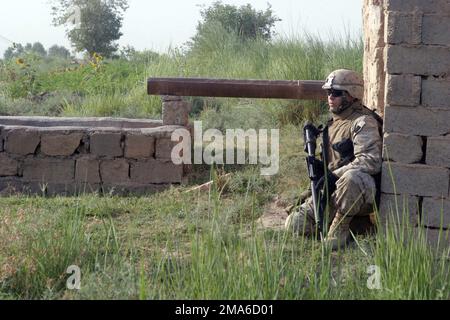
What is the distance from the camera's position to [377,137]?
5.73 m

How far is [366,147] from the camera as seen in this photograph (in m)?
5.71

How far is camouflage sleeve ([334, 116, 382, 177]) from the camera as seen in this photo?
565cm

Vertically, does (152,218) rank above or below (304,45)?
below

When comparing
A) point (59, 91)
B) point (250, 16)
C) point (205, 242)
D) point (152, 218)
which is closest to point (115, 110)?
point (59, 91)

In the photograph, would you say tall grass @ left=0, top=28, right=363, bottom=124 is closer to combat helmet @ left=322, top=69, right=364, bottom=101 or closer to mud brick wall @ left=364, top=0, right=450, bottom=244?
combat helmet @ left=322, top=69, right=364, bottom=101

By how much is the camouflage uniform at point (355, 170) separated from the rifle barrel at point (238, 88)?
1.30m

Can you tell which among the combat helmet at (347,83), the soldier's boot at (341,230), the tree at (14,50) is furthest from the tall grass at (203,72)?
the soldier's boot at (341,230)

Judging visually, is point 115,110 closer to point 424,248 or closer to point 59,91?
point 59,91

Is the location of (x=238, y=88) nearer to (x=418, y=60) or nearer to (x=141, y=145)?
(x=141, y=145)

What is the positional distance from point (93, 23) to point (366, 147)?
1838 centimetres

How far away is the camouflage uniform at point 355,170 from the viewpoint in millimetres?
5609

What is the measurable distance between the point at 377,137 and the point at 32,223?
261 cm

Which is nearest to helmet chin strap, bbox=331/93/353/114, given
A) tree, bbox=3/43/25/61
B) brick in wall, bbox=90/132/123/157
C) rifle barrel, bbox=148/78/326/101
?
rifle barrel, bbox=148/78/326/101

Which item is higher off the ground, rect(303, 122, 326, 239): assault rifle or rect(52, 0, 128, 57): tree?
rect(52, 0, 128, 57): tree
